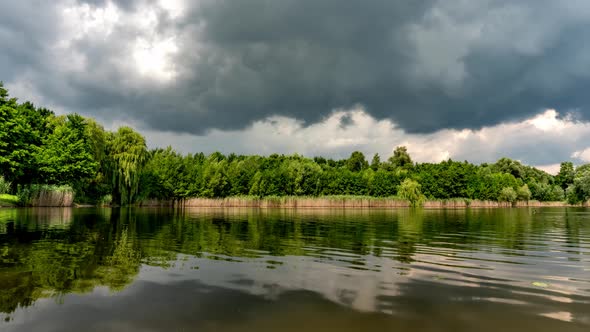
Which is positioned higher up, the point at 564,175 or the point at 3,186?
the point at 564,175

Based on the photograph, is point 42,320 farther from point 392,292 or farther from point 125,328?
point 392,292

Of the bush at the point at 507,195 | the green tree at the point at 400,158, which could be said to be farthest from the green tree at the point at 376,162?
the bush at the point at 507,195

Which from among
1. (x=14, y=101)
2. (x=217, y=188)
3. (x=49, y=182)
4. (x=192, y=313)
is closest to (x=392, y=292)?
(x=192, y=313)

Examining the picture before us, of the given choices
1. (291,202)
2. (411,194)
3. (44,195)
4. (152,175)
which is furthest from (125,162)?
(411,194)

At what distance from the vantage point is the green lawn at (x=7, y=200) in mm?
45275

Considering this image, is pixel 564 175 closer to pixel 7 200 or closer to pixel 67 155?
pixel 67 155

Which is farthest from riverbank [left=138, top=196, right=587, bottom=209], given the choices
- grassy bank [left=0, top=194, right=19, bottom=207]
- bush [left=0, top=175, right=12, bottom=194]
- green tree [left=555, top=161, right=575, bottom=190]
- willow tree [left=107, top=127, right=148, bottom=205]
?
green tree [left=555, top=161, right=575, bottom=190]

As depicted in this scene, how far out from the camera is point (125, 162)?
224 ft

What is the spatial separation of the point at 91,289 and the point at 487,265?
11.2 meters

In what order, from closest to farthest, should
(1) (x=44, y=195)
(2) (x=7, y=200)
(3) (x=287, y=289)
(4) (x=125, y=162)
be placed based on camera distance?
(3) (x=287, y=289)
(2) (x=7, y=200)
(1) (x=44, y=195)
(4) (x=125, y=162)

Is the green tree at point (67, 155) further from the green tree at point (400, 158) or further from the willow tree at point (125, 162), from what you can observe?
the green tree at point (400, 158)

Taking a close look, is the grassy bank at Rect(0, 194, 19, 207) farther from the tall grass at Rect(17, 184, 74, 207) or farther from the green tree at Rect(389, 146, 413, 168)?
the green tree at Rect(389, 146, 413, 168)

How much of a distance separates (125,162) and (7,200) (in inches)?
924

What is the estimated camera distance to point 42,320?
5801 millimetres
